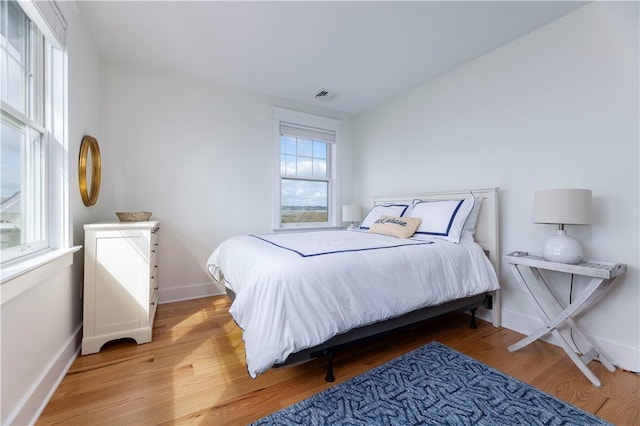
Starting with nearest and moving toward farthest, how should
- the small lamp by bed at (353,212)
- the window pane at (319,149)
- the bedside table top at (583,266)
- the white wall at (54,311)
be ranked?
the white wall at (54,311)
the bedside table top at (583,266)
the small lamp by bed at (353,212)
the window pane at (319,149)

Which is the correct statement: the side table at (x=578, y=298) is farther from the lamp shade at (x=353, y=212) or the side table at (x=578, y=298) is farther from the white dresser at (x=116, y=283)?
the white dresser at (x=116, y=283)

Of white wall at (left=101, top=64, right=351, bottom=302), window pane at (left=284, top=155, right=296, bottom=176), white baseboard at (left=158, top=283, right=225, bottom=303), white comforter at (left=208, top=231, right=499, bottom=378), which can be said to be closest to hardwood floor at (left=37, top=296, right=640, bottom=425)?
white comforter at (left=208, top=231, right=499, bottom=378)

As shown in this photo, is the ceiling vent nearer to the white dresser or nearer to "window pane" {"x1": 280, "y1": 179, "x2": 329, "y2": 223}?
"window pane" {"x1": 280, "y1": 179, "x2": 329, "y2": 223}

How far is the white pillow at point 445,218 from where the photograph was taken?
236 cm

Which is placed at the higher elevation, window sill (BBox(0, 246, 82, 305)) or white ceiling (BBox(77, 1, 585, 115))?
white ceiling (BBox(77, 1, 585, 115))

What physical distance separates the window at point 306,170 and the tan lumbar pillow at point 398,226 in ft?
4.58

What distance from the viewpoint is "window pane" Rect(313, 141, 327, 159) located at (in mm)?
4055

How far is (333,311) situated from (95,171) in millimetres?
2428

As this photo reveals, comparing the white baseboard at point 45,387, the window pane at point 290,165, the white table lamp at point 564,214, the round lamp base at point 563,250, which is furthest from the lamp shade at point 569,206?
the white baseboard at point 45,387

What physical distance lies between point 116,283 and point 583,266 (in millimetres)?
3160

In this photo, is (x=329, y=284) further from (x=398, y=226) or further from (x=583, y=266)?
(x=583, y=266)

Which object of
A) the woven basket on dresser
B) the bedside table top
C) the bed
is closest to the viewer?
the bed

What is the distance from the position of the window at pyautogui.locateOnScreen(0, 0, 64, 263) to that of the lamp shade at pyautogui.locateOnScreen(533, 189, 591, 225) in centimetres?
306

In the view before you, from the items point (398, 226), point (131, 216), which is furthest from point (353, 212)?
point (131, 216)
